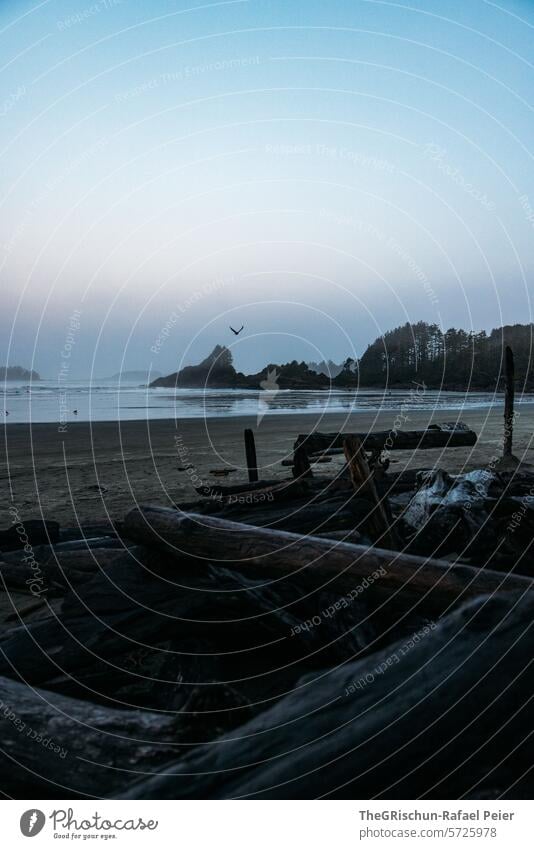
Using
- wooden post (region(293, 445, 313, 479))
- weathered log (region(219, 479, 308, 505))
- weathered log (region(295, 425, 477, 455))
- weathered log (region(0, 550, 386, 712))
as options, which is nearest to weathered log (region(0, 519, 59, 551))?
weathered log (region(219, 479, 308, 505))

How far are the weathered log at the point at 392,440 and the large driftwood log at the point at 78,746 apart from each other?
6.26 meters

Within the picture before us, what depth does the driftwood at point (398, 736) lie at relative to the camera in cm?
282

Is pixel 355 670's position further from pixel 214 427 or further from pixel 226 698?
pixel 214 427

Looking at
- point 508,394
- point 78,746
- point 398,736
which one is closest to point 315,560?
point 398,736

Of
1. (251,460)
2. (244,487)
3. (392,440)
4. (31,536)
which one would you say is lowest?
(31,536)

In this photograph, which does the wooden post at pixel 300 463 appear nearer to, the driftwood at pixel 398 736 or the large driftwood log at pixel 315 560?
the large driftwood log at pixel 315 560

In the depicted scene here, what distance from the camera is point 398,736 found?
296 cm

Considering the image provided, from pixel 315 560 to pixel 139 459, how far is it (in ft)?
48.2

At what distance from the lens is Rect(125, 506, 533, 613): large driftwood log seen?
4.14 meters

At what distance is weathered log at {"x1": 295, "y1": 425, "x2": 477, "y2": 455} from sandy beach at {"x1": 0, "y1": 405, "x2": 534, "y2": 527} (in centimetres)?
98

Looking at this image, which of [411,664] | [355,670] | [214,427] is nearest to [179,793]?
[355,670]

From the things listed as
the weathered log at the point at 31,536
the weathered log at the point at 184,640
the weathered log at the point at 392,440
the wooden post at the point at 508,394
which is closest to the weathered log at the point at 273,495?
the weathered log at the point at 392,440

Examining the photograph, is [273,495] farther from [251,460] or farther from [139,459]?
[139,459]

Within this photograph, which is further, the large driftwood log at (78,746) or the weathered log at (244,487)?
the weathered log at (244,487)
